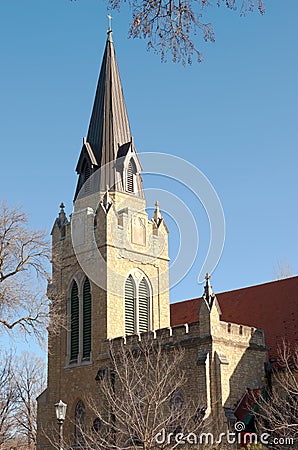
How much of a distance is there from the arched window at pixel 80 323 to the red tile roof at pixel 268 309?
5.01 m

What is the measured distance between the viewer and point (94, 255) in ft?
114

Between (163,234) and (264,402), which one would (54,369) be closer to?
(163,234)

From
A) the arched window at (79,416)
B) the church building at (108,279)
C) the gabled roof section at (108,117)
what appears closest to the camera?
the church building at (108,279)

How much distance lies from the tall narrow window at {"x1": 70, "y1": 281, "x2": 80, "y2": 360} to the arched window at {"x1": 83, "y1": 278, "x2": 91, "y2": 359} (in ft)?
1.77

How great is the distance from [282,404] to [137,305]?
9515 millimetres

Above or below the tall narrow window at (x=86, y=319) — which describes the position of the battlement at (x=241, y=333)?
below

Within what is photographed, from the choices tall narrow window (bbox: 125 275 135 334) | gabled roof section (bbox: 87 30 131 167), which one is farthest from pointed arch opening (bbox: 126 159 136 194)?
tall narrow window (bbox: 125 275 135 334)

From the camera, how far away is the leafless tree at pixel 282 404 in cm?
2433

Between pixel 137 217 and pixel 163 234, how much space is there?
185cm

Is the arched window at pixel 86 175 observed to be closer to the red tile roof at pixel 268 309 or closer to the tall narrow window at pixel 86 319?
the tall narrow window at pixel 86 319

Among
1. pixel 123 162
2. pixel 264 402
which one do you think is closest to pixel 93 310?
pixel 123 162

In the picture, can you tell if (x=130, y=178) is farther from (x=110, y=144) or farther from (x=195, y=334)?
(x=195, y=334)

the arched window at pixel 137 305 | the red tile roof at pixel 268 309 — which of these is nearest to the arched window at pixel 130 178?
the arched window at pixel 137 305

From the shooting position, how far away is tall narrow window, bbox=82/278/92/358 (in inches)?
1351
